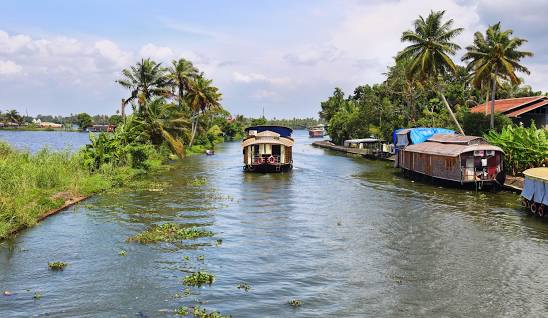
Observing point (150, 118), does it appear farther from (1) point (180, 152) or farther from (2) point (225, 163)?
(2) point (225, 163)

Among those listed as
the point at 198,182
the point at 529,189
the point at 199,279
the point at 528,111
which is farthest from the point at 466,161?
the point at 199,279

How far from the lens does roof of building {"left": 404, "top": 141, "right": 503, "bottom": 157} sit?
33.6 m

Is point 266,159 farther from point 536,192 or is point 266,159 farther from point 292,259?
point 292,259

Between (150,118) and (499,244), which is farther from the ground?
(150,118)

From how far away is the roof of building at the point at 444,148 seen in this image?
3362 cm

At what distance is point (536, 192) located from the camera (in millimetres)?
24562

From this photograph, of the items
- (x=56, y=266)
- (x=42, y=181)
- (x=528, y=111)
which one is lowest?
(x=56, y=266)

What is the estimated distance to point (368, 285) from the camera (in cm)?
1455

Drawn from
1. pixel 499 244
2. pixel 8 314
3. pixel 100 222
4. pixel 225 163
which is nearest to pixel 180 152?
pixel 225 163

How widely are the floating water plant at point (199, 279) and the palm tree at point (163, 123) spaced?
109 feet

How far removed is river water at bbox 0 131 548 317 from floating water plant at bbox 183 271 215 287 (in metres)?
0.24

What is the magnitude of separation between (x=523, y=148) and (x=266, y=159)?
21.0m

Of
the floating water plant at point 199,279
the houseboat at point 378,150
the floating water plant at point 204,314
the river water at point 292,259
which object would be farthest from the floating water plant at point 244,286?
the houseboat at point 378,150

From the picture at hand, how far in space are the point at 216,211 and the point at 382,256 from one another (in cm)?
1085
